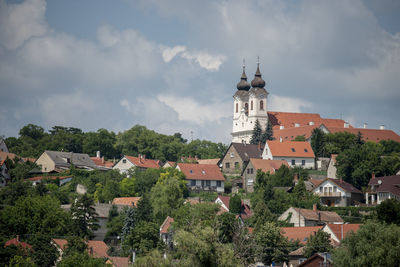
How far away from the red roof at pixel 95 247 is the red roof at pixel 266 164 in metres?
25.9

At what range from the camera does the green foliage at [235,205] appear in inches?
3123

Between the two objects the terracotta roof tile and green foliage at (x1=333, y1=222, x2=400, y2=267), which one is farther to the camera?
the terracotta roof tile

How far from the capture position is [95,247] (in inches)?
2793

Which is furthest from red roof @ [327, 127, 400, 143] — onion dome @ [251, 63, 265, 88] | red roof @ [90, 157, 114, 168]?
red roof @ [90, 157, 114, 168]

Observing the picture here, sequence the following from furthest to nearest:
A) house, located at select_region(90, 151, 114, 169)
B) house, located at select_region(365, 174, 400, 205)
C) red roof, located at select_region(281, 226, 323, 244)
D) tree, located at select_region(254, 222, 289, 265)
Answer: house, located at select_region(90, 151, 114, 169) < house, located at select_region(365, 174, 400, 205) < red roof, located at select_region(281, 226, 323, 244) < tree, located at select_region(254, 222, 289, 265)

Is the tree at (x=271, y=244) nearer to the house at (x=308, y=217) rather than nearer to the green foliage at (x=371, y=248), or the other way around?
the green foliage at (x=371, y=248)

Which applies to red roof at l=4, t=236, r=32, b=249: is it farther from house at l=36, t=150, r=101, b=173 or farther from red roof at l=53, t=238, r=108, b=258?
house at l=36, t=150, r=101, b=173

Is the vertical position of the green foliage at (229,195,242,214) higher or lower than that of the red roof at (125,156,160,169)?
lower

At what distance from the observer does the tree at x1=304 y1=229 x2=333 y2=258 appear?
6328 centimetres

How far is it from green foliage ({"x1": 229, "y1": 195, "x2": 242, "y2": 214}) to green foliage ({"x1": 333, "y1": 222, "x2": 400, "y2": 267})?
76.5ft

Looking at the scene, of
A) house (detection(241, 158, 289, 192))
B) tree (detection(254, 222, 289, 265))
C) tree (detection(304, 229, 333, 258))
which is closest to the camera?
tree (detection(304, 229, 333, 258))

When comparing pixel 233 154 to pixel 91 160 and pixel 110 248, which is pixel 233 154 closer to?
pixel 91 160

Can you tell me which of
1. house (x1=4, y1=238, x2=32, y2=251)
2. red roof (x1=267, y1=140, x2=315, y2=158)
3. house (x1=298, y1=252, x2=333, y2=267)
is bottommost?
house (x1=298, y1=252, x2=333, y2=267)

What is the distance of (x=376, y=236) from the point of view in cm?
5475
